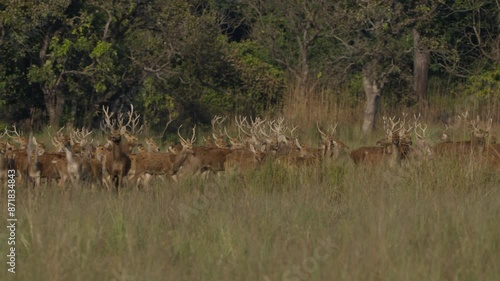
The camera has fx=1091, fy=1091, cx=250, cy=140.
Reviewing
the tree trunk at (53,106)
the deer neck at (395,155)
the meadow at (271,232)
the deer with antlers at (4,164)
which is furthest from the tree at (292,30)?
the meadow at (271,232)

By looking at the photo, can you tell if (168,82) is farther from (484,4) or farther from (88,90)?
(484,4)

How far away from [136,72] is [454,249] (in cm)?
1578

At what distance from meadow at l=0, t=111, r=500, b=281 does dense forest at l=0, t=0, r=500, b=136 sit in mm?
10419

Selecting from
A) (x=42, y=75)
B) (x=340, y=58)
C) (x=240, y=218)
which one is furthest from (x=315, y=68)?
(x=240, y=218)

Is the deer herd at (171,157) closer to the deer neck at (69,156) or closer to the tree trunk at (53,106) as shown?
the deer neck at (69,156)

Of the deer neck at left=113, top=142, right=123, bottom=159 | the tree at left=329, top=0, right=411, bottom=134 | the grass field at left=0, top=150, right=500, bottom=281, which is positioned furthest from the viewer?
the tree at left=329, top=0, right=411, bottom=134

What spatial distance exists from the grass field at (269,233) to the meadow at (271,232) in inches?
0.6

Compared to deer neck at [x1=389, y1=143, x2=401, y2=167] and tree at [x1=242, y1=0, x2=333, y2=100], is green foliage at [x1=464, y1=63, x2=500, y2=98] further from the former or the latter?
deer neck at [x1=389, y1=143, x2=401, y2=167]

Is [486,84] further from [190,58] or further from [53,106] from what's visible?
[53,106]

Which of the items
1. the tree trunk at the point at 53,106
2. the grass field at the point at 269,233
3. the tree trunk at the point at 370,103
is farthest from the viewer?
the tree trunk at the point at 370,103

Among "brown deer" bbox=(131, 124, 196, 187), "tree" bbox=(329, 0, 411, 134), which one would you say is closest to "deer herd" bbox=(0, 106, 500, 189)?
"brown deer" bbox=(131, 124, 196, 187)

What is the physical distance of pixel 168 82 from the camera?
24.9 meters

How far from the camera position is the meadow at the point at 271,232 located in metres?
7.46

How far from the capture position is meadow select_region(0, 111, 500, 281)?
7461 millimetres
